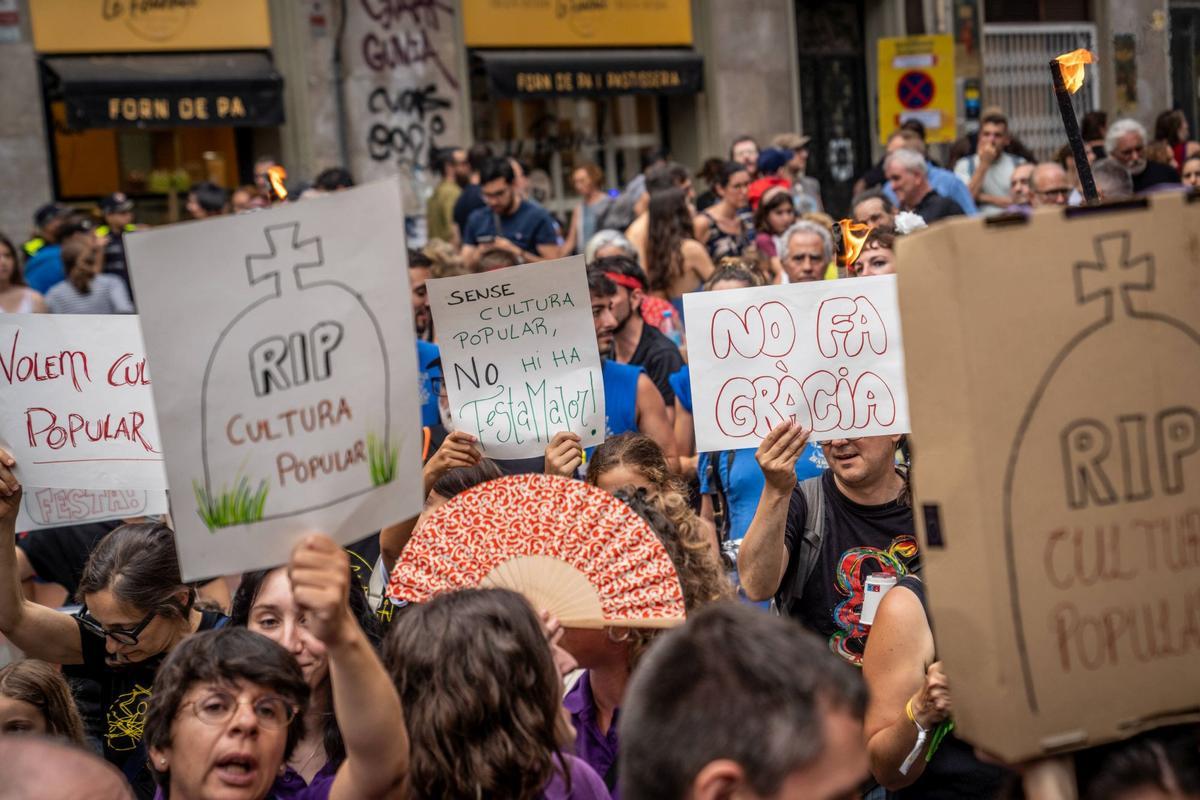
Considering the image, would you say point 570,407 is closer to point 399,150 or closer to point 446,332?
point 446,332

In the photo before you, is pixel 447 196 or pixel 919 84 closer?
pixel 447 196

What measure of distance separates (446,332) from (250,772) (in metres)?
2.31

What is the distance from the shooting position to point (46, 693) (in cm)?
358

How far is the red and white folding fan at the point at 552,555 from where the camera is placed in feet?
10.6

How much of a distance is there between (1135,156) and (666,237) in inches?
183

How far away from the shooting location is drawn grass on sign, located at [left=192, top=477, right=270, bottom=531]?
2.49 metres

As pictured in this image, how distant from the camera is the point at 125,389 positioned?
439cm

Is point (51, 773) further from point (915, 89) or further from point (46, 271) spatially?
point (915, 89)

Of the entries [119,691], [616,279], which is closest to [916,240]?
[119,691]

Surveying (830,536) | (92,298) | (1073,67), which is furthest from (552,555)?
(92,298)

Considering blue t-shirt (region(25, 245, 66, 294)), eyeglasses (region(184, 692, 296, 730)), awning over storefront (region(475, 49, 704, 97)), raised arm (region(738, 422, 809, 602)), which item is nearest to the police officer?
blue t-shirt (region(25, 245, 66, 294))

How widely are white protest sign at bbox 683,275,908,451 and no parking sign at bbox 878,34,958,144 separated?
32.4ft

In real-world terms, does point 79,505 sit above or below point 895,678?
above

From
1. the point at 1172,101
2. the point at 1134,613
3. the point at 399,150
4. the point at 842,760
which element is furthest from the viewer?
the point at 1172,101
